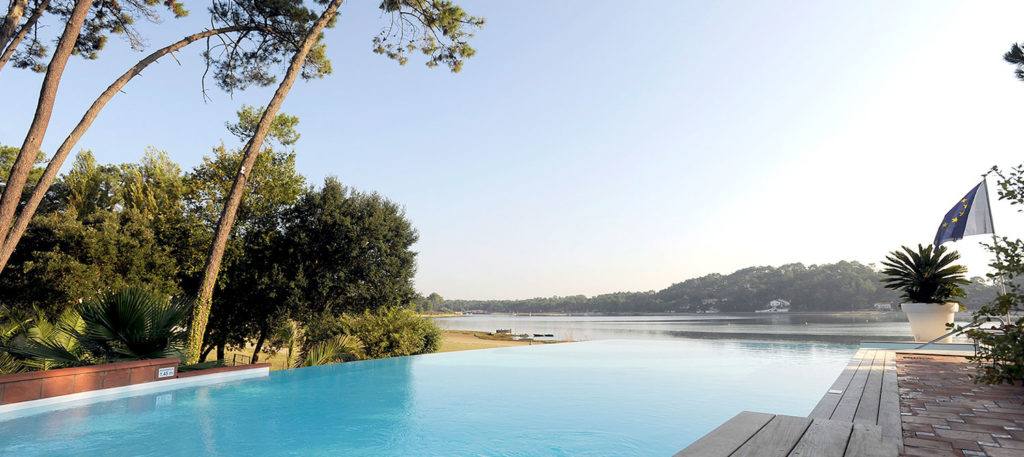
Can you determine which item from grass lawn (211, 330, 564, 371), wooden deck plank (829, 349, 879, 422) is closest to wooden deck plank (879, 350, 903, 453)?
wooden deck plank (829, 349, 879, 422)

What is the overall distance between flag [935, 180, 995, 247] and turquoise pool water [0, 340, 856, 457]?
4.15 m

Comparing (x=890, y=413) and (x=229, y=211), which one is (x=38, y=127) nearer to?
(x=229, y=211)

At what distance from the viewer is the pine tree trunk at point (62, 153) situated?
711 cm

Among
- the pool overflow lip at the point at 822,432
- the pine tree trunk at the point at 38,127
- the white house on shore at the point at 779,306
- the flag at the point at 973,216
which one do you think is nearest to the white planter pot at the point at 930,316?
the flag at the point at 973,216

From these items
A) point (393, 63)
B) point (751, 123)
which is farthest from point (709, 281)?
point (393, 63)

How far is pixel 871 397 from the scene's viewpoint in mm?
4336

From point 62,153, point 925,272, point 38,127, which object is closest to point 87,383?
point 62,153

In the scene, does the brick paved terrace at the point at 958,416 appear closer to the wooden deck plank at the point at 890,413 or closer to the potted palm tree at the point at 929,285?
the wooden deck plank at the point at 890,413

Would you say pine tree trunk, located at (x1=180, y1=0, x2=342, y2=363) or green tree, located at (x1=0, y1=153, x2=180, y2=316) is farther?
green tree, located at (x1=0, y1=153, x2=180, y2=316)

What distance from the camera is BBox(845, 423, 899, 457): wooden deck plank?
2.38 metres

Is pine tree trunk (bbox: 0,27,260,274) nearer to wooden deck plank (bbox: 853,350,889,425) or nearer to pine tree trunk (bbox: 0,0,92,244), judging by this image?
pine tree trunk (bbox: 0,0,92,244)

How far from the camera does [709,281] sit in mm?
105938

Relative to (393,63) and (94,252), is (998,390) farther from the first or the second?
(94,252)

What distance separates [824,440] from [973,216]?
36.3 ft
